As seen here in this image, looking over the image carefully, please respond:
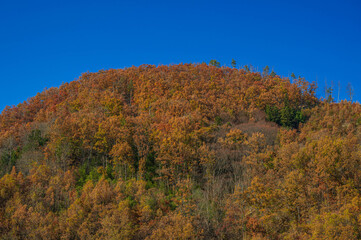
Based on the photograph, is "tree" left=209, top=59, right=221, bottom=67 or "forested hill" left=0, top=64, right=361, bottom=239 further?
"tree" left=209, top=59, right=221, bottom=67

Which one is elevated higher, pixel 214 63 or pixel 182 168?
pixel 214 63

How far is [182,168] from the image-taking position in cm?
5509

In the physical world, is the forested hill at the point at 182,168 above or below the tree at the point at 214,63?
below

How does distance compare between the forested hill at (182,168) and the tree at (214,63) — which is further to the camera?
the tree at (214,63)

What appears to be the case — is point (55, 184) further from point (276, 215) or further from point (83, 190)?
point (276, 215)

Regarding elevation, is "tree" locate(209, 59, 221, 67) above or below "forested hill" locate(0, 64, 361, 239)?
above

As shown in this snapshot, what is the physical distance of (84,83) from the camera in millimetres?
96062

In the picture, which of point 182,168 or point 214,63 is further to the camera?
point 214,63

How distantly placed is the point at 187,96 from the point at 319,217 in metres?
52.8

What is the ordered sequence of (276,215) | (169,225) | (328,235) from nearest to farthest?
1. (328,235)
2. (276,215)
3. (169,225)

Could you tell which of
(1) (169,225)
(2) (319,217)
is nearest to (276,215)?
(2) (319,217)

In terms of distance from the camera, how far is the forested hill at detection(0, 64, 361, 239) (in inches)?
1583

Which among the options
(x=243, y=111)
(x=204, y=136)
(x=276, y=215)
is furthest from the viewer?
(x=243, y=111)

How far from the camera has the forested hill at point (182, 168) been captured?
132 feet
